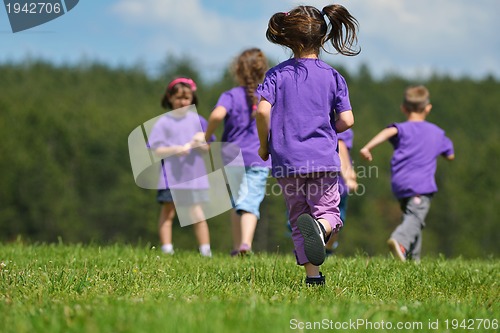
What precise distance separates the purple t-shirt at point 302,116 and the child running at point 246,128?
2.77 metres

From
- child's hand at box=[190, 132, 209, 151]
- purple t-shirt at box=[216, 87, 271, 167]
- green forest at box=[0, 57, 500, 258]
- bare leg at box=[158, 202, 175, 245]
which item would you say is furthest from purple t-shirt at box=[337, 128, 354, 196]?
green forest at box=[0, 57, 500, 258]

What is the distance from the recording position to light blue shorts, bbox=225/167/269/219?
24.4ft

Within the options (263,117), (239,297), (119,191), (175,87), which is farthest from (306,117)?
(119,191)

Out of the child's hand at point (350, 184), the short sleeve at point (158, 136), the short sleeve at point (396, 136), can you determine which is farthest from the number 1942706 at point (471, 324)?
the short sleeve at point (158, 136)

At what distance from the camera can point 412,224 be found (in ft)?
25.0

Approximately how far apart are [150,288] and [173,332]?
136 centimetres

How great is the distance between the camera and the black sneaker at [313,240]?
167 inches

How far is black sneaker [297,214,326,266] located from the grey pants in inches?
132

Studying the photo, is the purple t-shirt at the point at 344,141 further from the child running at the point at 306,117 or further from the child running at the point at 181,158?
the child running at the point at 306,117

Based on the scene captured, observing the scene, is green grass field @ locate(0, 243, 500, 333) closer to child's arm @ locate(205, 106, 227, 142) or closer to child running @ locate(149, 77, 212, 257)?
child's arm @ locate(205, 106, 227, 142)

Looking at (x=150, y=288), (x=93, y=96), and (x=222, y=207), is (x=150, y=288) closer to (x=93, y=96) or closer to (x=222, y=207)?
(x=222, y=207)

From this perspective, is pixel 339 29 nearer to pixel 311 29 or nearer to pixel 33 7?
pixel 311 29

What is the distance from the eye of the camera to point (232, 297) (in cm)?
369

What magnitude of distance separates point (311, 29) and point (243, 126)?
292 cm
